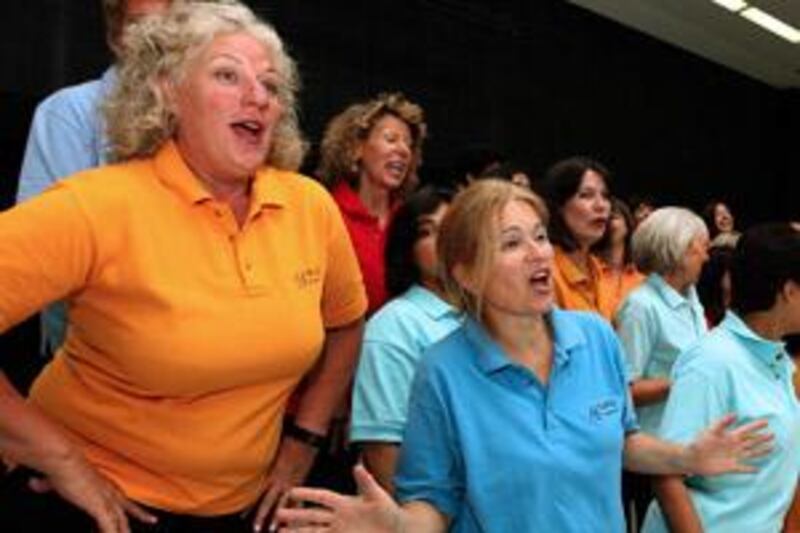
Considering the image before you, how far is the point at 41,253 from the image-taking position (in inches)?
57.0

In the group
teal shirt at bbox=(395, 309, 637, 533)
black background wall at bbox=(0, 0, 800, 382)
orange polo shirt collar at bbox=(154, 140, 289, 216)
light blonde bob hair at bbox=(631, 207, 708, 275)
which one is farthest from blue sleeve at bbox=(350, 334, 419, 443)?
black background wall at bbox=(0, 0, 800, 382)

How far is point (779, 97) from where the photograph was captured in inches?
487

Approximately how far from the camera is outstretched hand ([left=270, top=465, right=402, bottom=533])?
1553 mm

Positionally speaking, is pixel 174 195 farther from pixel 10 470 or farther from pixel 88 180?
pixel 10 470

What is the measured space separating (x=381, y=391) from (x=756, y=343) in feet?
2.81

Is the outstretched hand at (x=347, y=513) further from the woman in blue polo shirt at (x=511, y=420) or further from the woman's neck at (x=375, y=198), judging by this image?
the woman's neck at (x=375, y=198)

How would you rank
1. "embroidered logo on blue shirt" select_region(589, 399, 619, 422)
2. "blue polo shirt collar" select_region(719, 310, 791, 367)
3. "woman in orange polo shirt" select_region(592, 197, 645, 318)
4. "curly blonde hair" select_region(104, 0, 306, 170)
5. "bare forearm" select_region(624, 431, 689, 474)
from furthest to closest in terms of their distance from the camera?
"woman in orange polo shirt" select_region(592, 197, 645, 318) < "blue polo shirt collar" select_region(719, 310, 791, 367) < "bare forearm" select_region(624, 431, 689, 474) < "embroidered logo on blue shirt" select_region(589, 399, 619, 422) < "curly blonde hair" select_region(104, 0, 306, 170)

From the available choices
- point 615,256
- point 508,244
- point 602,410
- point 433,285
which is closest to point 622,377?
point 602,410

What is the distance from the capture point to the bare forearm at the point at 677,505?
6.78ft

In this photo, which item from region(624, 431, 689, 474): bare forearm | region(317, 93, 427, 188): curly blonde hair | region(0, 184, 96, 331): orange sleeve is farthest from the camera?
region(317, 93, 427, 188): curly blonde hair

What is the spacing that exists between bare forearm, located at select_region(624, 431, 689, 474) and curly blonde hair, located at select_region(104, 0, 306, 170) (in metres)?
1.04

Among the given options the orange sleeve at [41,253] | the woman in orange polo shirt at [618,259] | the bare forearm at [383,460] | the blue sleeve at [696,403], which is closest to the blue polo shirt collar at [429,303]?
the bare forearm at [383,460]

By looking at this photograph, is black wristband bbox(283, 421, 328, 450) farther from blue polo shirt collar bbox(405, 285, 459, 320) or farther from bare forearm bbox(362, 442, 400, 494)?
blue polo shirt collar bbox(405, 285, 459, 320)

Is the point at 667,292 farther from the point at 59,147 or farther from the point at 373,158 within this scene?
the point at 59,147
